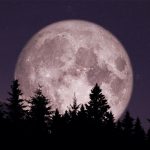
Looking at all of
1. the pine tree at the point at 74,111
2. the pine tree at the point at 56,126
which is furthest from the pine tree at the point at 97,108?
the pine tree at the point at 56,126

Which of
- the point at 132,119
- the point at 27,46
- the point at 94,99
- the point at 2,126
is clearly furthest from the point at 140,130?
the point at 27,46

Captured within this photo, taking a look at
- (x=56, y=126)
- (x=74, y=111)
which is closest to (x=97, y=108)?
(x=74, y=111)

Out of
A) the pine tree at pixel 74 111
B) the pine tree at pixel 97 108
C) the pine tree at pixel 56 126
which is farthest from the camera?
the pine tree at pixel 97 108

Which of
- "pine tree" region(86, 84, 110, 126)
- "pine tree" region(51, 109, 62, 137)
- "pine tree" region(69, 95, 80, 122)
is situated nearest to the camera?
"pine tree" region(51, 109, 62, 137)

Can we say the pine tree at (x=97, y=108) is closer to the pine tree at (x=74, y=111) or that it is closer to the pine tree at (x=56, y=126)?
the pine tree at (x=74, y=111)

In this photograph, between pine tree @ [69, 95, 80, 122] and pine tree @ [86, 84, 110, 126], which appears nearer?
pine tree @ [69, 95, 80, 122]

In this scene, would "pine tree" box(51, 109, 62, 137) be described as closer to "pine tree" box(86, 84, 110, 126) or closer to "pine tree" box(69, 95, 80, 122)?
"pine tree" box(69, 95, 80, 122)

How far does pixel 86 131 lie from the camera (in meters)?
23.4

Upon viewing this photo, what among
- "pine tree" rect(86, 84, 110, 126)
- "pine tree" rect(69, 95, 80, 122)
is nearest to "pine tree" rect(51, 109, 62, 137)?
"pine tree" rect(69, 95, 80, 122)

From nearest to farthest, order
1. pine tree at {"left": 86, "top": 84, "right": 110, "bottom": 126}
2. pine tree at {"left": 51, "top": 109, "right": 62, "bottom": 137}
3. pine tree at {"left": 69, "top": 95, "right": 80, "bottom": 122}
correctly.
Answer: pine tree at {"left": 51, "top": 109, "right": 62, "bottom": 137}
pine tree at {"left": 69, "top": 95, "right": 80, "bottom": 122}
pine tree at {"left": 86, "top": 84, "right": 110, "bottom": 126}

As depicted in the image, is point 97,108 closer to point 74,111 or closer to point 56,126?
point 74,111

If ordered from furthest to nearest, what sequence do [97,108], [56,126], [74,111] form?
1. [97,108]
2. [74,111]
3. [56,126]

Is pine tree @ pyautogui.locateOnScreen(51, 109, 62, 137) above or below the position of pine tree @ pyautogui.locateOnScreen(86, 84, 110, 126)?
below

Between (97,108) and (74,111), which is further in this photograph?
(97,108)
